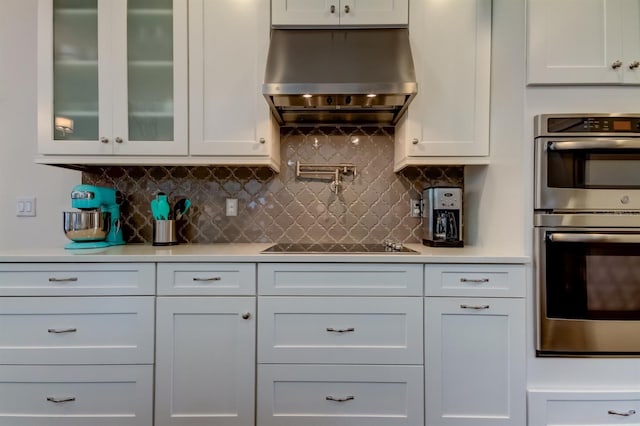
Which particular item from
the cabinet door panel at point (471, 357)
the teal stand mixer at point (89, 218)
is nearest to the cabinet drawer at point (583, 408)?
the cabinet door panel at point (471, 357)

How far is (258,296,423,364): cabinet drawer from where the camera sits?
4.79 ft

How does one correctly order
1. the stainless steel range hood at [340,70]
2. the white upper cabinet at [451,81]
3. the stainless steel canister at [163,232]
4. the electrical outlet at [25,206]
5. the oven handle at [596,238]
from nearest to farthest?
the oven handle at [596,238] → the stainless steel range hood at [340,70] → the white upper cabinet at [451,81] → the stainless steel canister at [163,232] → the electrical outlet at [25,206]

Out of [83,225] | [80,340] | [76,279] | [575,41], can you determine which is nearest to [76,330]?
[80,340]

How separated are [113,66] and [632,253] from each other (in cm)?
255

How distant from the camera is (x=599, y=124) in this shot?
141cm

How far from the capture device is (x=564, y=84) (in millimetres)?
1449

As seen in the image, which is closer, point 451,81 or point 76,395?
point 76,395

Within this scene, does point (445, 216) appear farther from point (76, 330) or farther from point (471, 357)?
point (76, 330)

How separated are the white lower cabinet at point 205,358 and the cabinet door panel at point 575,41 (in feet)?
5.27

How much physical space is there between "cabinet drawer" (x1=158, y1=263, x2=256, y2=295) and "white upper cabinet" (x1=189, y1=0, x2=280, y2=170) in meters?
0.58

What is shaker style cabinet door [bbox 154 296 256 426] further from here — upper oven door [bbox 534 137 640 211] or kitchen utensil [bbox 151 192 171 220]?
upper oven door [bbox 534 137 640 211]

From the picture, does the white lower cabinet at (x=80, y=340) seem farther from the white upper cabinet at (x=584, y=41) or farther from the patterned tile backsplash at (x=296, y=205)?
the white upper cabinet at (x=584, y=41)

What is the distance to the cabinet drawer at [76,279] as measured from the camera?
1.47 meters

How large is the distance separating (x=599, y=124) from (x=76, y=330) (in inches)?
94.3
